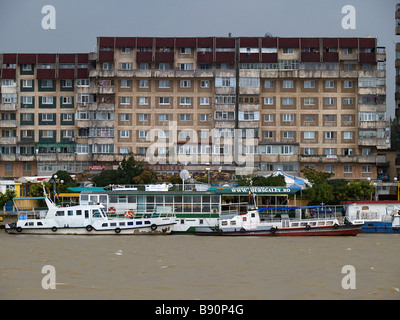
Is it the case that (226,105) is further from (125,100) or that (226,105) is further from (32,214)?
(32,214)

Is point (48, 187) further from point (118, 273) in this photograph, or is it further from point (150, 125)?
point (118, 273)

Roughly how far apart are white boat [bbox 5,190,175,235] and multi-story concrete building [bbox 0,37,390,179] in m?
34.6

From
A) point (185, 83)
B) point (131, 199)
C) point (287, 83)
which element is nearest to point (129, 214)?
point (131, 199)

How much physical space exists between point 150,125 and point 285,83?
19088mm

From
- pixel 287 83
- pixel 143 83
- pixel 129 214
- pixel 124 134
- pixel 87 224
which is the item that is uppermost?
pixel 143 83

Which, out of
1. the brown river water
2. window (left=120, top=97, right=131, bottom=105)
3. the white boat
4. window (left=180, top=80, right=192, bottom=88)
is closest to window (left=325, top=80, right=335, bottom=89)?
window (left=180, top=80, right=192, bottom=88)

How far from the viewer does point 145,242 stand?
50688 mm

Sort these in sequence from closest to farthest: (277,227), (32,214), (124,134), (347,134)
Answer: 1. (277,227)
2. (32,214)
3. (347,134)
4. (124,134)

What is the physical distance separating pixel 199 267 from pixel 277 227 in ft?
63.9

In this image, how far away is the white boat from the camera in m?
56.1

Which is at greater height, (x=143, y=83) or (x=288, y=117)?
(x=143, y=83)

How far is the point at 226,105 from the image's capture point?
9238 cm

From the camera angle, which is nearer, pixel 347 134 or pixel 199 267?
pixel 199 267

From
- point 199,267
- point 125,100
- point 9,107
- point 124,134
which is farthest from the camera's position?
point 9,107
